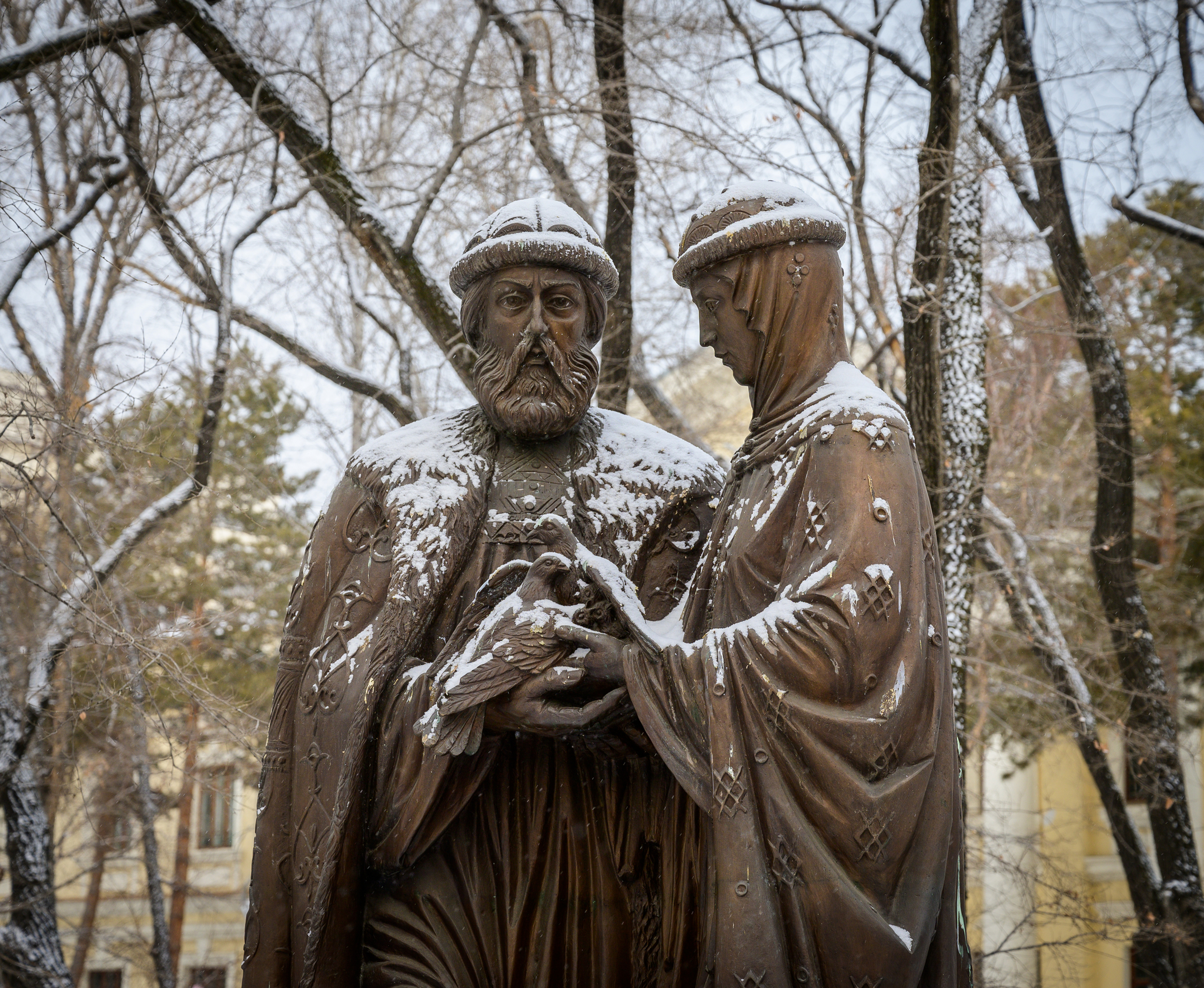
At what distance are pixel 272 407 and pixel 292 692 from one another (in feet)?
43.9

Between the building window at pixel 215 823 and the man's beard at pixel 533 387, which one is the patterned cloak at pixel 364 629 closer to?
the man's beard at pixel 533 387

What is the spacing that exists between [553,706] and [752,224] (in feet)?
4.06

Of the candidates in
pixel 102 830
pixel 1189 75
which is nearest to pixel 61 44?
pixel 1189 75

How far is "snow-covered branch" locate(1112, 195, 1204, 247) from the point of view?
38.4 ft

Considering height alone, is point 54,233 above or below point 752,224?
above

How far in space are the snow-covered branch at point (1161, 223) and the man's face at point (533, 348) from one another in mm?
9375

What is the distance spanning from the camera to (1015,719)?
1778 centimetres

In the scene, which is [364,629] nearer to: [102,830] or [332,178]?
[332,178]

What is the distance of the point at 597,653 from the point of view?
10.2 ft

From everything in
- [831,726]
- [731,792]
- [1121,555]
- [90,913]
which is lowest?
[90,913]

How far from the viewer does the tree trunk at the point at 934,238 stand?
9148 mm

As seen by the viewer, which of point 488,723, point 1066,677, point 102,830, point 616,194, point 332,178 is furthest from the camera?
point 102,830

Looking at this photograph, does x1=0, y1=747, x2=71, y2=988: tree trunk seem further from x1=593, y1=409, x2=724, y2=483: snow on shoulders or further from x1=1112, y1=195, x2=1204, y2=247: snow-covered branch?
x1=1112, y1=195, x2=1204, y2=247: snow-covered branch

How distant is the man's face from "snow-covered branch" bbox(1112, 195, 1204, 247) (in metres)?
9.37
